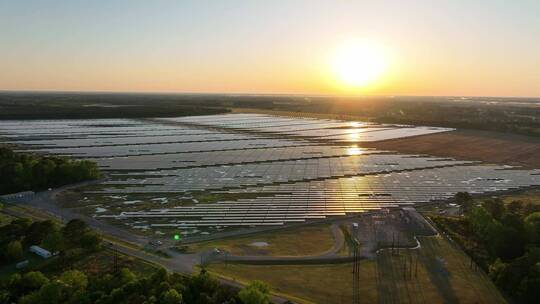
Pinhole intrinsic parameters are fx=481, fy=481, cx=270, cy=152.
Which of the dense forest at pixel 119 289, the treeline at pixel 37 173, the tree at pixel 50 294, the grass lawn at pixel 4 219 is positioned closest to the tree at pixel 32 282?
the dense forest at pixel 119 289

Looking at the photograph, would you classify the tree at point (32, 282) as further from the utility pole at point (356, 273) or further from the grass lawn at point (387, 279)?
the utility pole at point (356, 273)

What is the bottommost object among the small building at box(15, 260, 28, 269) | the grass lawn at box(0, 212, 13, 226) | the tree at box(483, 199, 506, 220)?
the small building at box(15, 260, 28, 269)

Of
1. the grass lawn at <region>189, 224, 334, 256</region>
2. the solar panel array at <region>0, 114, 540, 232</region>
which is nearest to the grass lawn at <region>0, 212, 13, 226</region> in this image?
the solar panel array at <region>0, 114, 540, 232</region>

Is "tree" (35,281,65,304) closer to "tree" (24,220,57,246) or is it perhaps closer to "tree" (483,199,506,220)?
"tree" (24,220,57,246)

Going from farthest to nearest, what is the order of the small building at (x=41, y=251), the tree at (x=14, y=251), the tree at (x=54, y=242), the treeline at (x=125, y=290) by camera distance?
1. the small building at (x=41, y=251)
2. the tree at (x=54, y=242)
3. the tree at (x=14, y=251)
4. the treeline at (x=125, y=290)

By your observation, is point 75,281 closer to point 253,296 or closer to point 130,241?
point 130,241

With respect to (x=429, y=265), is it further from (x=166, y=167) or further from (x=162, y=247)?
(x=166, y=167)

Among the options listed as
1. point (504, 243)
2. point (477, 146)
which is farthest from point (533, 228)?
point (477, 146)
